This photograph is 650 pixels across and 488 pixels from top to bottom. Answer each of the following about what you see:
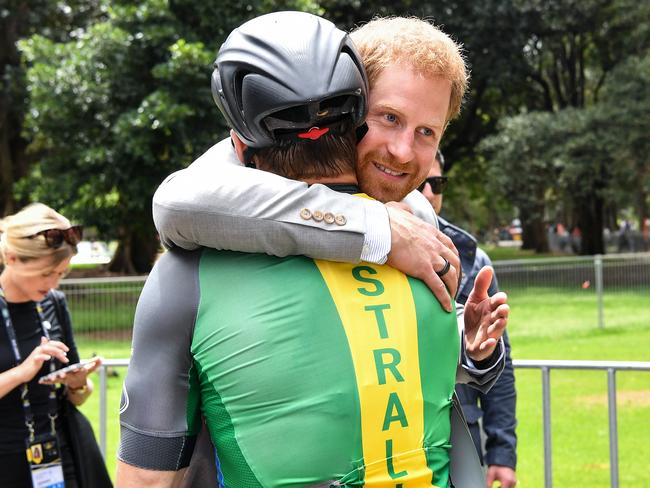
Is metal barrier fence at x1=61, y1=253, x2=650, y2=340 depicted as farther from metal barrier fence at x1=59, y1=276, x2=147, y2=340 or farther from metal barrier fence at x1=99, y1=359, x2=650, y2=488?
metal barrier fence at x1=99, y1=359, x2=650, y2=488

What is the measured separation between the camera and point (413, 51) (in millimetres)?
1836

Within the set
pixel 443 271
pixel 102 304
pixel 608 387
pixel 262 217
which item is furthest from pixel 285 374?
pixel 102 304

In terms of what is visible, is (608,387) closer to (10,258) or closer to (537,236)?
(10,258)

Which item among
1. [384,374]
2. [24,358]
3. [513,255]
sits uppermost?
[384,374]

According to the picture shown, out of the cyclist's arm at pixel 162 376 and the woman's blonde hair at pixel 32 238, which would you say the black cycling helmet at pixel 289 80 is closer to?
the cyclist's arm at pixel 162 376

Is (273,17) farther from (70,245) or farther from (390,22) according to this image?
(70,245)

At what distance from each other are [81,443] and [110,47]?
14454mm

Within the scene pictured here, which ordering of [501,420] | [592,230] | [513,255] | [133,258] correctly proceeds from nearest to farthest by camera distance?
1. [501,420]
2. [133,258]
3. [592,230]
4. [513,255]

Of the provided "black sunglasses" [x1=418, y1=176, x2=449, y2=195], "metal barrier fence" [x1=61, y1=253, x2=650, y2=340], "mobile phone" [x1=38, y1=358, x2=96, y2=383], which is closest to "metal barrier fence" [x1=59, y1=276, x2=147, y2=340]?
"metal barrier fence" [x1=61, y1=253, x2=650, y2=340]

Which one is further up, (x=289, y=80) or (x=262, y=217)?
(x=289, y=80)

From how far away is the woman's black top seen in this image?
386 centimetres

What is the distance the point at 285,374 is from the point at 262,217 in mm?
306

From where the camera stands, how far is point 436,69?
6.03ft

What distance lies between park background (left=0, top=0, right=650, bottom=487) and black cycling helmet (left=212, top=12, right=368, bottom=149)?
8.61 feet
